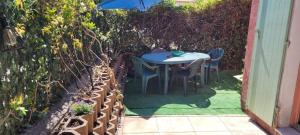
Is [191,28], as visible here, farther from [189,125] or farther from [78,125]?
[78,125]

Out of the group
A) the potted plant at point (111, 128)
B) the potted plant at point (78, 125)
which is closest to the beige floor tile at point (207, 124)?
the potted plant at point (111, 128)

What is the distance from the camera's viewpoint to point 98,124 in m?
3.66

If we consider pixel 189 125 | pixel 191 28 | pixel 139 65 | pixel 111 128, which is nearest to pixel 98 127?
pixel 111 128

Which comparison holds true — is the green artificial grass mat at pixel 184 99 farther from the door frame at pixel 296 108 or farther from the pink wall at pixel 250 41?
the door frame at pixel 296 108

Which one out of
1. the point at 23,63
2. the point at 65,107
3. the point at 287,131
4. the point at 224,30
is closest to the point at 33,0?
the point at 23,63

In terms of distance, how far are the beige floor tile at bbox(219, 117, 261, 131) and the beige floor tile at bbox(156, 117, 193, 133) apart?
67 cm

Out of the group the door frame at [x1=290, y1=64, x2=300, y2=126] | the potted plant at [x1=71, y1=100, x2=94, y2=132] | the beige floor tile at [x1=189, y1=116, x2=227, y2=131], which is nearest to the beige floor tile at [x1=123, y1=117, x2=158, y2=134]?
the beige floor tile at [x1=189, y1=116, x2=227, y2=131]

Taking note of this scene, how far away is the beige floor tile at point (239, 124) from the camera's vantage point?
193 inches

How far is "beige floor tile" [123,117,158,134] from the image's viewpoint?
481 centimetres

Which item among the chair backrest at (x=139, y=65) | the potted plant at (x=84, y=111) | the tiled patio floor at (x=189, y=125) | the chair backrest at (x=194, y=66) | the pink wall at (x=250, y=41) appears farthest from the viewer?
the chair backrest at (x=139, y=65)

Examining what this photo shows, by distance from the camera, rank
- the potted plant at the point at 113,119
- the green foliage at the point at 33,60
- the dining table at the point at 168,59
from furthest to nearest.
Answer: the dining table at the point at 168,59 < the potted plant at the point at 113,119 < the green foliage at the point at 33,60

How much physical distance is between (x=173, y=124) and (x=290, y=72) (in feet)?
6.62

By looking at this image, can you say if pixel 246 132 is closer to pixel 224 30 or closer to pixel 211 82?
pixel 211 82

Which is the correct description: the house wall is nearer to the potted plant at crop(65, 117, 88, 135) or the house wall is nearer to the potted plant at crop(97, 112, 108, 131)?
the potted plant at crop(97, 112, 108, 131)
